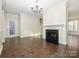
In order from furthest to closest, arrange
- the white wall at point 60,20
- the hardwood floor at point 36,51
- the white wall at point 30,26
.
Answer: the white wall at point 60,20
the white wall at point 30,26
the hardwood floor at point 36,51

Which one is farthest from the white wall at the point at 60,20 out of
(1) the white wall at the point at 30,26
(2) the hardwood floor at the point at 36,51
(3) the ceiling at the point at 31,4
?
(3) the ceiling at the point at 31,4

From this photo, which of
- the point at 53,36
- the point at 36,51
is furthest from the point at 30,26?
the point at 53,36

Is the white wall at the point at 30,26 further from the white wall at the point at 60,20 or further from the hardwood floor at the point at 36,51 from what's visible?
the white wall at the point at 60,20

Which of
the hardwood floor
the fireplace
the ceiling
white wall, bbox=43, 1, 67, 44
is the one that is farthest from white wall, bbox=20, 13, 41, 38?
the fireplace

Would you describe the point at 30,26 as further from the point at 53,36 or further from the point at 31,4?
the point at 53,36

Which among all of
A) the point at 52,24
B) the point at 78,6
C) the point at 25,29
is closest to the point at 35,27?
the point at 25,29

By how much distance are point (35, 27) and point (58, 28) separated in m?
1.55

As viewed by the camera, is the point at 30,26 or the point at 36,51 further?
the point at 30,26

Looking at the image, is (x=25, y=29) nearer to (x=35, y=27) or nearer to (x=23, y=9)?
(x=35, y=27)

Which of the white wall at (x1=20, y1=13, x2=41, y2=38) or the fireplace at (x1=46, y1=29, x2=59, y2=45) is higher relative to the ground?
the white wall at (x1=20, y1=13, x2=41, y2=38)

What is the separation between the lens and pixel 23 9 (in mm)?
2922

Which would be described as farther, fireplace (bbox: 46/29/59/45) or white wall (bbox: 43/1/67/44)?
fireplace (bbox: 46/29/59/45)

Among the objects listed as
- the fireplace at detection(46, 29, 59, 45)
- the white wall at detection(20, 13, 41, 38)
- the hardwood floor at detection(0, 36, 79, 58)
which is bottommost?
the hardwood floor at detection(0, 36, 79, 58)

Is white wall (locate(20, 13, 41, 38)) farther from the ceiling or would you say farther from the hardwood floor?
the hardwood floor
